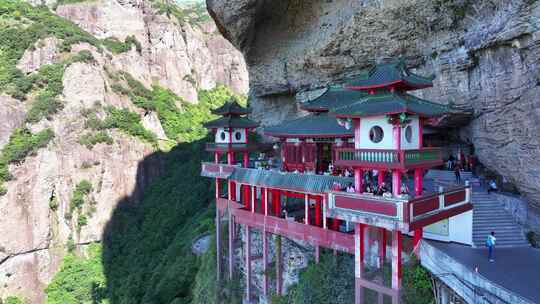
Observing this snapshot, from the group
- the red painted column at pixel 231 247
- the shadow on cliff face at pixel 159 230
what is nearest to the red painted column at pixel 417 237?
the red painted column at pixel 231 247

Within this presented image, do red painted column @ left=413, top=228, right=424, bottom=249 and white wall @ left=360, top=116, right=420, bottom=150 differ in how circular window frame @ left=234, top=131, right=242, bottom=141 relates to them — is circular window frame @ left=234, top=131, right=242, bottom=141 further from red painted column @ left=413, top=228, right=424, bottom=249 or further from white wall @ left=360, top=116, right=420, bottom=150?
red painted column @ left=413, top=228, right=424, bottom=249

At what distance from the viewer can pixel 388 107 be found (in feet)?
39.5

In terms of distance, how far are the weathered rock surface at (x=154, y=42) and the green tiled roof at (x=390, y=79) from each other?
2069 inches

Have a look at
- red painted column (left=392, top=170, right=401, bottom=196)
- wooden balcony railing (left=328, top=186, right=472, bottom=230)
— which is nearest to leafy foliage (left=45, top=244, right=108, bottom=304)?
wooden balcony railing (left=328, top=186, right=472, bottom=230)

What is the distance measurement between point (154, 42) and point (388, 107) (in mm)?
59754

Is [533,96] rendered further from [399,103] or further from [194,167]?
[194,167]

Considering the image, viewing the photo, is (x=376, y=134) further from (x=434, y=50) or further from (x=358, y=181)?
(x=434, y=50)

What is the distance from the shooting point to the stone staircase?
47.2ft

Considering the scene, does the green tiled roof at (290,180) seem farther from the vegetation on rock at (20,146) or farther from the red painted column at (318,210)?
the vegetation on rock at (20,146)

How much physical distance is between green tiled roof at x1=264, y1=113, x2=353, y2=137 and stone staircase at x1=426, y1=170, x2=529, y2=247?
265 inches

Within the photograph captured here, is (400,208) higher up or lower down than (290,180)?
lower down

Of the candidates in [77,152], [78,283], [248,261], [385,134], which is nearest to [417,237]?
[385,134]

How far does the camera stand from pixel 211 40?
2985 inches

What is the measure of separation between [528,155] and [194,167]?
Result: 4054 centimetres
